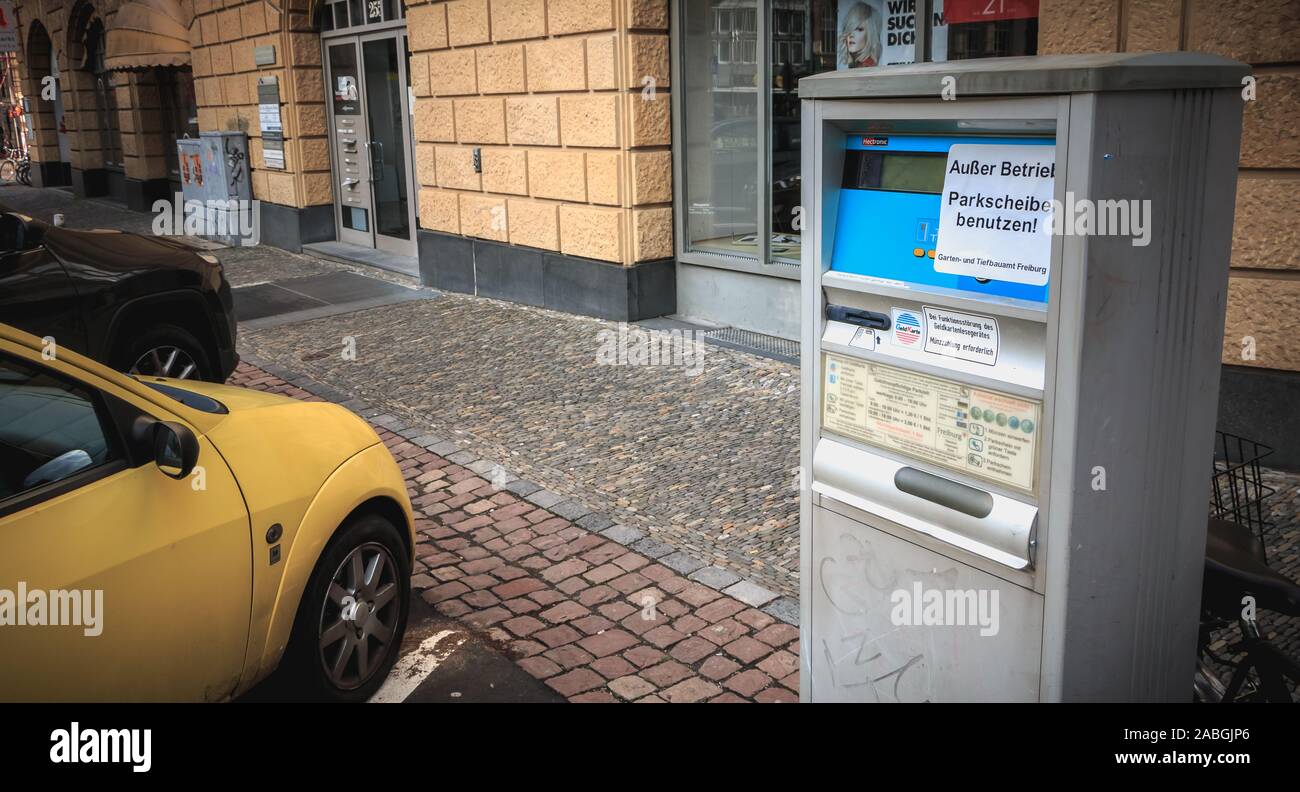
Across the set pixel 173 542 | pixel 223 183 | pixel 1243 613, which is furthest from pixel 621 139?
pixel 223 183

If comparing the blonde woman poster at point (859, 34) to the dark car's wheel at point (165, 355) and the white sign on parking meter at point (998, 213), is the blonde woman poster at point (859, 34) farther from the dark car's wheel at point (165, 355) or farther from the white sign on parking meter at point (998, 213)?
the white sign on parking meter at point (998, 213)

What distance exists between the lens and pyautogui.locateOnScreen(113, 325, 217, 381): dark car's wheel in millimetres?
7383

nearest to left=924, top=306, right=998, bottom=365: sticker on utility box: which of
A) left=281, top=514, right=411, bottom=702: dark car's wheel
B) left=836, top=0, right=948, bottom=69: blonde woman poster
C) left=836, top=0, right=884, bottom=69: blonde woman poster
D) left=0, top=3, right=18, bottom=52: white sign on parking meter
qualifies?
left=281, top=514, right=411, bottom=702: dark car's wheel

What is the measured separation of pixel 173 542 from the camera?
3369 millimetres

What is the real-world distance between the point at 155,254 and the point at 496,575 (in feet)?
12.6

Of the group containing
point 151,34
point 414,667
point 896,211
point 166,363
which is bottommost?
point 414,667

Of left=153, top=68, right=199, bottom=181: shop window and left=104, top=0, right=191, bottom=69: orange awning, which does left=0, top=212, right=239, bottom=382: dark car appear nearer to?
left=104, top=0, right=191, bottom=69: orange awning

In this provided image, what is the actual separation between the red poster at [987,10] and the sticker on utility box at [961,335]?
508 cm

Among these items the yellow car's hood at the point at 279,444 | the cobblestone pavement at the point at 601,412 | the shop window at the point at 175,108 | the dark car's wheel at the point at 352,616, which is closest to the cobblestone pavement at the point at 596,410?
the cobblestone pavement at the point at 601,412

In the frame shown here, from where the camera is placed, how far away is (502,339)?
10.1 meters

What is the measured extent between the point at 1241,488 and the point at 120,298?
249 inches

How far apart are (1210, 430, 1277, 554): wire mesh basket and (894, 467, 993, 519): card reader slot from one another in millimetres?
924

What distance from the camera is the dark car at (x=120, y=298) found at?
22.2 ft

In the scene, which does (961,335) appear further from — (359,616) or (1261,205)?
(1261,205)
